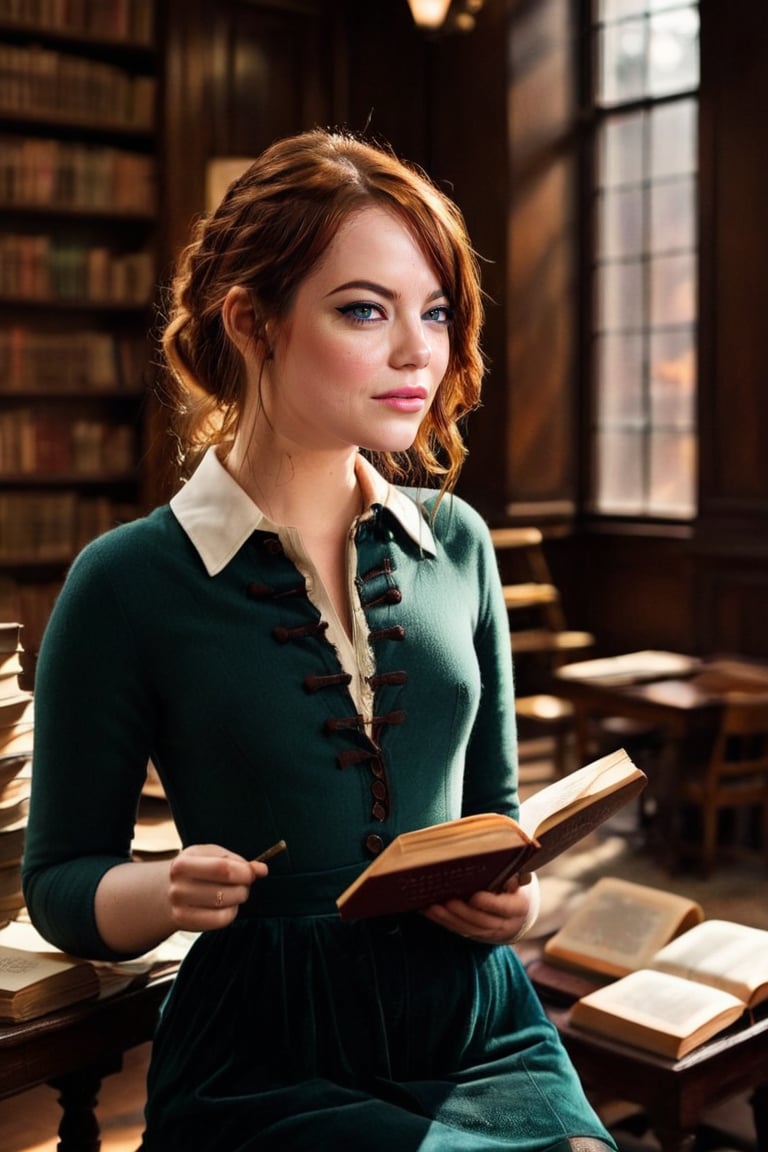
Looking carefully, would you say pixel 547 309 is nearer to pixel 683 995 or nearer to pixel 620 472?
pixel 620 472

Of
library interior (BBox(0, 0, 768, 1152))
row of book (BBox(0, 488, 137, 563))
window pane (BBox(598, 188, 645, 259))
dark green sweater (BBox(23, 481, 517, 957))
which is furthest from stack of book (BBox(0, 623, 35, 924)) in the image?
window pane (BBox(598, 188, 645, 259))

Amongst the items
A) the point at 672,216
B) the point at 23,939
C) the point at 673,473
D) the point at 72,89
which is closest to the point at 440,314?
the point at 23,939

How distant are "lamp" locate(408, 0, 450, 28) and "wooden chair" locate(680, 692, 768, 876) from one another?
2595mm

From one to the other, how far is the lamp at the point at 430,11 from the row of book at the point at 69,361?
186cm

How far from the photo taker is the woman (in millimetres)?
1308

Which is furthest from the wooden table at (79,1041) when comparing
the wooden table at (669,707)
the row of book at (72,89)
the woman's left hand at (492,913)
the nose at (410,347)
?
the row of book at (72,89)

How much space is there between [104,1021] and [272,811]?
31cm

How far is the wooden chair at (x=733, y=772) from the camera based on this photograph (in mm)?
4809

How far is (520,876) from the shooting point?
1.34 meters

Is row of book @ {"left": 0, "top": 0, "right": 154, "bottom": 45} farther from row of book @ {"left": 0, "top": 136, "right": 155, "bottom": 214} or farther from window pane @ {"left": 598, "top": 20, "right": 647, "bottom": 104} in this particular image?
window pane @ {"left": 598, "top": 20, "right": 647, "bottom": 104}

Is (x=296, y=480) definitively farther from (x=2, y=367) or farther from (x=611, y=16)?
(x=611, y=16)

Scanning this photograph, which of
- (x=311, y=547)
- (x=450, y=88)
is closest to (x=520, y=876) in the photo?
(x=311, y=547)

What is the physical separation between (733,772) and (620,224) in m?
3.42

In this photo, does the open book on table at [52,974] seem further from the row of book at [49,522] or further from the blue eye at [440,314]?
the row of book at [49,522]
